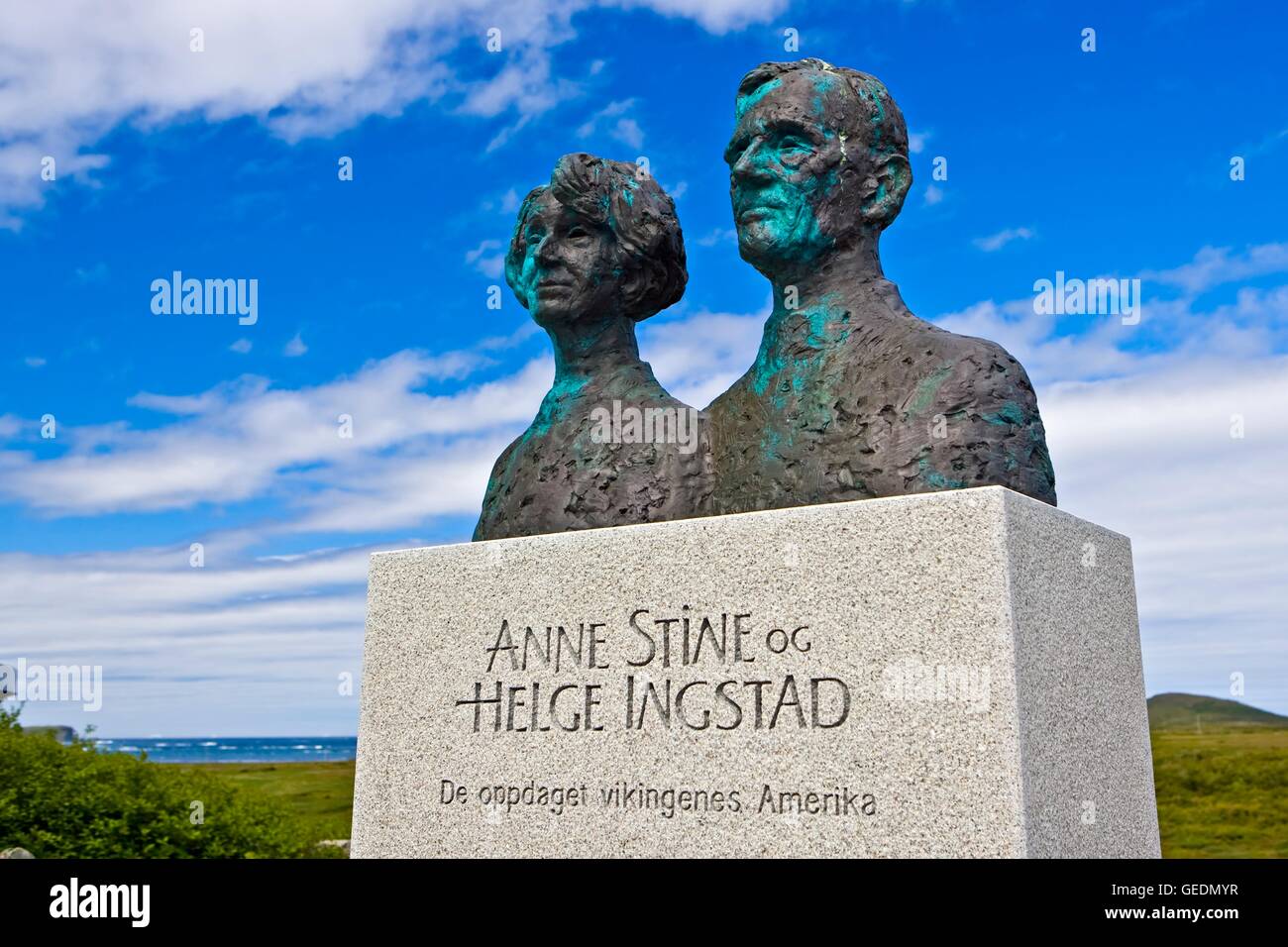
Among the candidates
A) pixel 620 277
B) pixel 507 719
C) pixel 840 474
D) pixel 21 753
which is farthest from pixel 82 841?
pixel 840 474

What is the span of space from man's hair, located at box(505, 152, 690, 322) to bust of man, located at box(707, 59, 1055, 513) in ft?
1.76

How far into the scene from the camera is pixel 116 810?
25.8ft

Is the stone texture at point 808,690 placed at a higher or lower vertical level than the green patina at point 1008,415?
lower

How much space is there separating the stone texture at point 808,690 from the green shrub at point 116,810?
3834mm

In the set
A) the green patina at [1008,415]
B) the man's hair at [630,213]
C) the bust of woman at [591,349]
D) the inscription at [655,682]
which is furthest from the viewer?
the man's hair at [630,213]

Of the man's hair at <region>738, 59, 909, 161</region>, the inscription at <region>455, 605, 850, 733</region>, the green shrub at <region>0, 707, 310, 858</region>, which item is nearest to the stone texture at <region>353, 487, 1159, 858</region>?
the inscription at <region>455, 605, 850, 733</region>

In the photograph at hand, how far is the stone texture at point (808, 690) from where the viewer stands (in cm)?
361

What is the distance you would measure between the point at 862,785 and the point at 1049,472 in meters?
1.35

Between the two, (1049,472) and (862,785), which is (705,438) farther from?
(862,785)

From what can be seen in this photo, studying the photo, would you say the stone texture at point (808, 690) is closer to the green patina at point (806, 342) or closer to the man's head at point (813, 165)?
the green patina at point (806, 342)

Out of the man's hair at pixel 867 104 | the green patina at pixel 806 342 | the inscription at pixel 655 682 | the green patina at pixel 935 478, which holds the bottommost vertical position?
the inscription at pixel 655 682

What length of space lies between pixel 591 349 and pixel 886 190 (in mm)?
1427

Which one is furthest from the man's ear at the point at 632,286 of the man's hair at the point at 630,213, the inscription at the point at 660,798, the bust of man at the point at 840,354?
the inscription at the point at 660,798

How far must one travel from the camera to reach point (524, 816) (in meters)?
4.29
